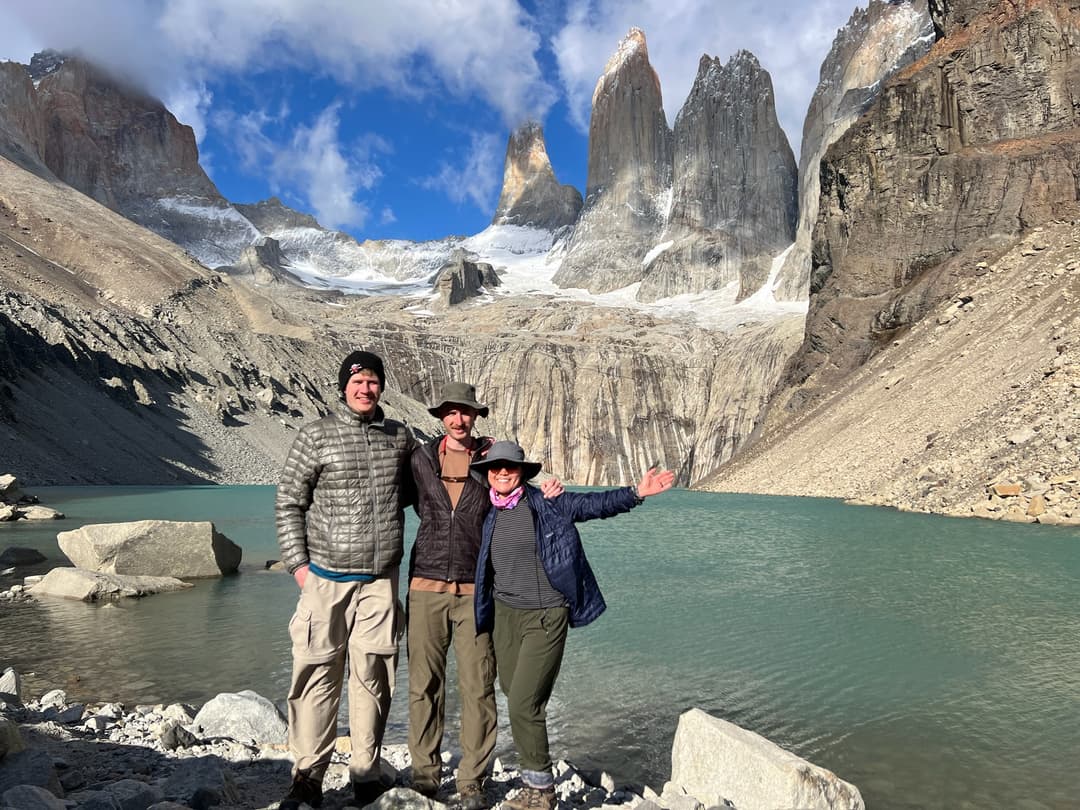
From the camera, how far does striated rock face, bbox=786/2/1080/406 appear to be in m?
42.0

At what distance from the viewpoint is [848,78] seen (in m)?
103

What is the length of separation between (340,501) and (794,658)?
6.29 metres

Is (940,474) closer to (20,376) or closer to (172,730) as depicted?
(172,730)

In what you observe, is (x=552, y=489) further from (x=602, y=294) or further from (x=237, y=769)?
(x=602, y=294)

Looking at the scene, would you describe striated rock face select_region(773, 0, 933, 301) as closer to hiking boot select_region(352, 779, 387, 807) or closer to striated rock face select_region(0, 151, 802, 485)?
striated rock face select_region(0, 151, 802, 485)

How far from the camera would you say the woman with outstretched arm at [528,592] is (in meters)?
4.49

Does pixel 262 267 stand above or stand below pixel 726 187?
below

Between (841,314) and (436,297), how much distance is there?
72.6 meters

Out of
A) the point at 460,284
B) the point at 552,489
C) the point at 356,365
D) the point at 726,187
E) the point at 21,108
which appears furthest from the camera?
the point at 726,187

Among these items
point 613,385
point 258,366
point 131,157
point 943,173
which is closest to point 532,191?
point 131,157

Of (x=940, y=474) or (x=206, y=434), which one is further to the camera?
(x=206, y=434)

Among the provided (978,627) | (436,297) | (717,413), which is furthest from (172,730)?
(436,297)

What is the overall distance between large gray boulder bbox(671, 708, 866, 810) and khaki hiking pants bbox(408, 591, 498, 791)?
1.15 m

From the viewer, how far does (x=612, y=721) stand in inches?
272
